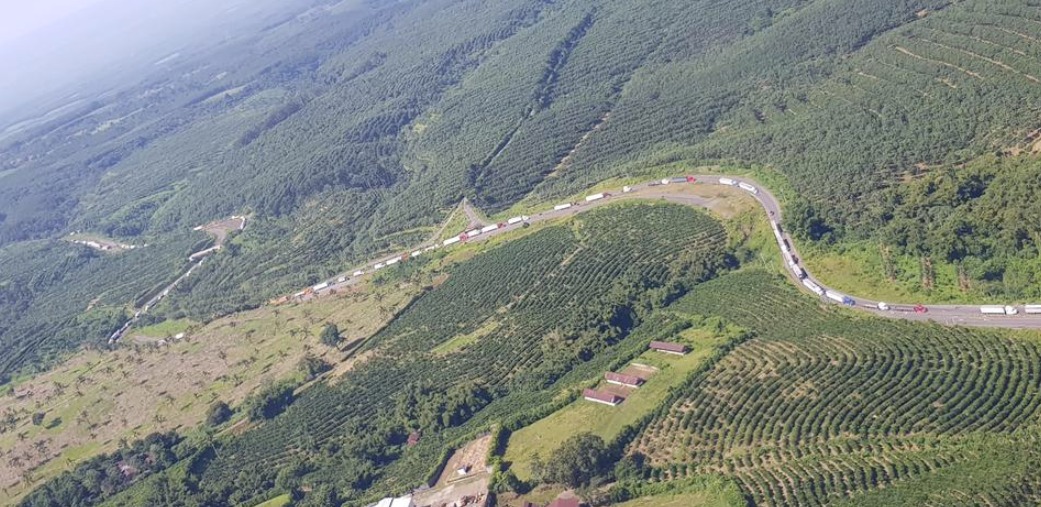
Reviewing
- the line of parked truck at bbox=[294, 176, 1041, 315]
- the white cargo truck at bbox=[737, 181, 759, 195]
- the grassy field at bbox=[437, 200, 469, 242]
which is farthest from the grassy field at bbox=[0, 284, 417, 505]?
the white cargo truck at bbox=[737, 181, 759, 195]

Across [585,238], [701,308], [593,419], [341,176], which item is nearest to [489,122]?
[341,176]

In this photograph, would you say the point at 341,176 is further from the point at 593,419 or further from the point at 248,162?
the point at 593,419

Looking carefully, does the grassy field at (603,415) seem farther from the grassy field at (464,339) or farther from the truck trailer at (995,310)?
the truck trailer at (995,310)

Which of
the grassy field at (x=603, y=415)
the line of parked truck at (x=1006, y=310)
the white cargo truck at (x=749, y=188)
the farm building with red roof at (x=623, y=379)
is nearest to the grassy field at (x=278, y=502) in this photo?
the grassy field at (x=603, y=415)

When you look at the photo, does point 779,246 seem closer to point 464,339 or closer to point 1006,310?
point 1006,310

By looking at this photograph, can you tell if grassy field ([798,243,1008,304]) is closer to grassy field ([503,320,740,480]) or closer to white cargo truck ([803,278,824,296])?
white cargo truck ([803,278,824,296])

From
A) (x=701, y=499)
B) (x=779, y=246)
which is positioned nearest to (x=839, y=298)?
(x=779, y=246)

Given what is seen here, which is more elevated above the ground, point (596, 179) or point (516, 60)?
point (516, 60)
